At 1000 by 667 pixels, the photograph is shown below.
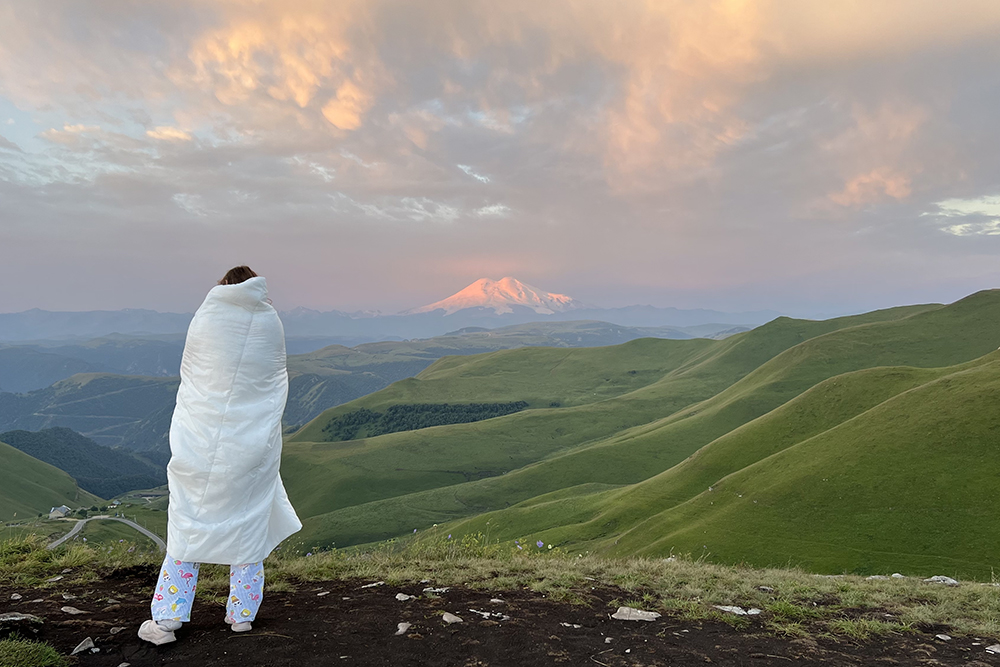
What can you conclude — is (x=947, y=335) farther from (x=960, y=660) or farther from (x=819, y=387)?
(x=960, y=660)

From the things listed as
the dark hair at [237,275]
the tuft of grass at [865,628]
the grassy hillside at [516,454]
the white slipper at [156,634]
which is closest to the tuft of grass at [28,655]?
the white slipper at [156,634]

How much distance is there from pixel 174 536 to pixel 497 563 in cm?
583

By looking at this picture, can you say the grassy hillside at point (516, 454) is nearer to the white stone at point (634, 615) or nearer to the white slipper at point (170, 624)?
the white stone at point (634, 615)

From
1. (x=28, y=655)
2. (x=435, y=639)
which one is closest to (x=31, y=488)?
(x=28, y=655)

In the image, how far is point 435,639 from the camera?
6.54 metres

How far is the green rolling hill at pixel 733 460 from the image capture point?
2781cm

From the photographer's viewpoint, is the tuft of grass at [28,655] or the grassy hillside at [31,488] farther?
the grassy hillside at [31,488]

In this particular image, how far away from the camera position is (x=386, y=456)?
152 metres

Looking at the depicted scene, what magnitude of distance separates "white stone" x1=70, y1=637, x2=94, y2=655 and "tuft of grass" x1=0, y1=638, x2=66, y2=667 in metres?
0.21

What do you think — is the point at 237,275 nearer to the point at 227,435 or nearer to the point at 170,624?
the point at 227,435

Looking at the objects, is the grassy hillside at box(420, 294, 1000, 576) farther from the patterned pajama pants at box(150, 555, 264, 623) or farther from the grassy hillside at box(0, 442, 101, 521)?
the grassy hillside at box(0, 442, 101, 521)

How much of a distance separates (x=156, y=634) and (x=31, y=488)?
679 ft

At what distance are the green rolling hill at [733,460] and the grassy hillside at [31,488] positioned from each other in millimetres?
64613

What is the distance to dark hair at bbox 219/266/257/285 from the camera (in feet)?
23.3
